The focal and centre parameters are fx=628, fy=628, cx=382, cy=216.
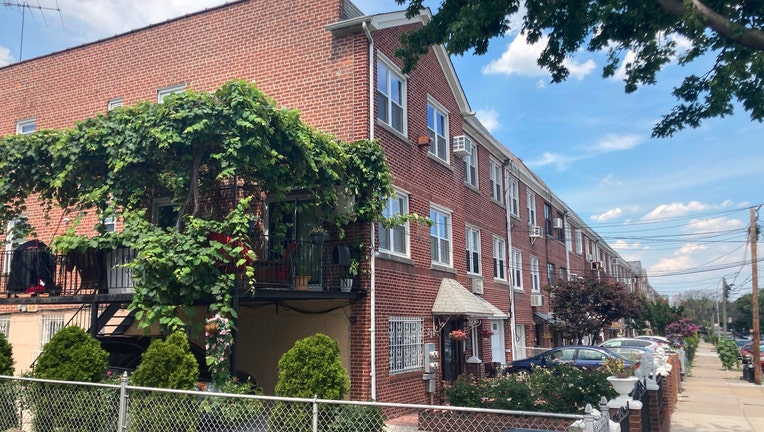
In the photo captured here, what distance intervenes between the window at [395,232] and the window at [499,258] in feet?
27.9

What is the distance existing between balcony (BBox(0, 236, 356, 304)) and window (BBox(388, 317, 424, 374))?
195 centimetres

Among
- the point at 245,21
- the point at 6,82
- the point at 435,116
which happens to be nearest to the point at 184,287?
the point at 245,21

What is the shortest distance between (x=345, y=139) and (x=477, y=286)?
8.04 metres

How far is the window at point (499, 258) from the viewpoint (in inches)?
899

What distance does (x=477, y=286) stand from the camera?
63.3 feet

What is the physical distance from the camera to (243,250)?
32.3 ft

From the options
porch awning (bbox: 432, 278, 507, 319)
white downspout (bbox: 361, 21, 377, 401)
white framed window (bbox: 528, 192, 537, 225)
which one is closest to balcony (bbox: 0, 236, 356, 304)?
white downspout (bbox: 361, 21, 377, 401)

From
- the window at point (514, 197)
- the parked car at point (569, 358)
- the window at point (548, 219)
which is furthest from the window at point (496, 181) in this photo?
the window at point (548, 219)

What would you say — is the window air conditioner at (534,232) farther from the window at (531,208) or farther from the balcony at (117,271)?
the balcony at (117,271)

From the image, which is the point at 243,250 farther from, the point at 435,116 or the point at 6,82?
the point at 6,82

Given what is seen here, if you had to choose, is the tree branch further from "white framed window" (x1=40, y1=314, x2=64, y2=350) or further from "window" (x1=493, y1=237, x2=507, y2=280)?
"window" (x1=493, y1=237, x2=507, y2=280)

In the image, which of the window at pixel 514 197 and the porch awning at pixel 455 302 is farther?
the window at pixel 514 197

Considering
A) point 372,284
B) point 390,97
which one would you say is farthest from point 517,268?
point 372,284

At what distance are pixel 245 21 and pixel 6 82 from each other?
8713 millimetres
